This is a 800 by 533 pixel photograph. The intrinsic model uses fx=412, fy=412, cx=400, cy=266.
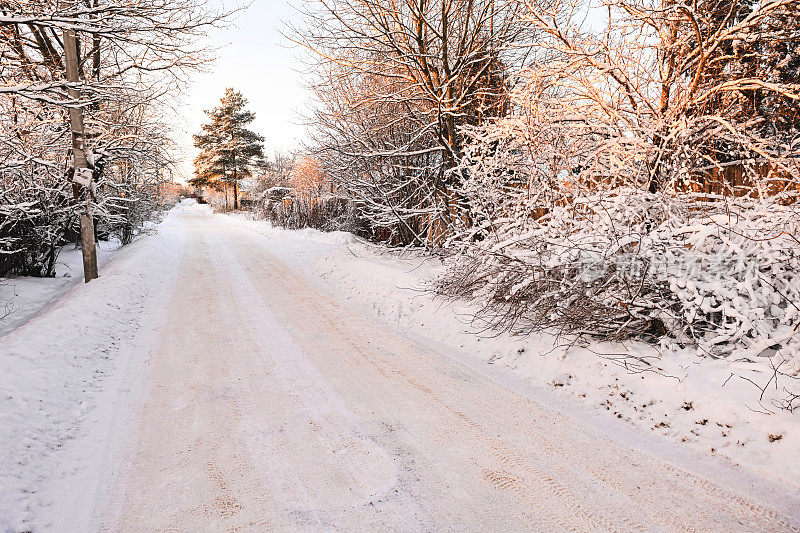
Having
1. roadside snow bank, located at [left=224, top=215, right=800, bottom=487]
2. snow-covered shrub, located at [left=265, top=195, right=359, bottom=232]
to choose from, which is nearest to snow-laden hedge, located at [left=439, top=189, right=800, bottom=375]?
roadside snow bank, located at [left=224, top=215, right=800, bottom=487]

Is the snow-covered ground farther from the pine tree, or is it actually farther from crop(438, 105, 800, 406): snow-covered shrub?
the pine tree

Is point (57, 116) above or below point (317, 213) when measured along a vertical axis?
above

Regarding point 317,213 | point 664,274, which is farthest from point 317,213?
point 664,274

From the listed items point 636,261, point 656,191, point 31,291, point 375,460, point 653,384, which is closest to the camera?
point 375,460

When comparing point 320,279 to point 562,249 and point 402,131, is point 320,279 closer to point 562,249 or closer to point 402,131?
point 402,131

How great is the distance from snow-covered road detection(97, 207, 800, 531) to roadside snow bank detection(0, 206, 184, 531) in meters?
0.30

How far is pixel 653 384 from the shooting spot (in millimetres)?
3344

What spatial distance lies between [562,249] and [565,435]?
2.10 m

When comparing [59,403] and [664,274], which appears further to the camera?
[664,274]

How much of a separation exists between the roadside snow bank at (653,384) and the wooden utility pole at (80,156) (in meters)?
6.76

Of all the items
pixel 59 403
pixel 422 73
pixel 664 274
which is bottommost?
pixel 59 403

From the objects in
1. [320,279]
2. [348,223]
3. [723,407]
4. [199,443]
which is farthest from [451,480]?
[348,223]

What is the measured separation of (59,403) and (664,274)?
215 inches

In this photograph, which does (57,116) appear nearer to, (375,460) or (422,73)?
(422,73)
